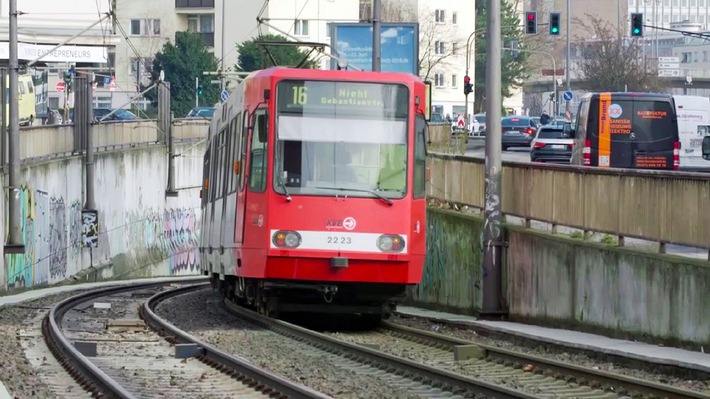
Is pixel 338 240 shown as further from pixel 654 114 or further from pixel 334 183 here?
pixel 654 114

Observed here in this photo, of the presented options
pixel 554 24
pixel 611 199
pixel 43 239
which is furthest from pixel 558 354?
pixel 554 24

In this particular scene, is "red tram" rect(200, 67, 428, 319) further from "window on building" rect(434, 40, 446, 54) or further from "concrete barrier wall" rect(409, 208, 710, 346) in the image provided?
"window on building" rect(434, 40, 446, 54)

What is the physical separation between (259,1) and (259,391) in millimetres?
80698

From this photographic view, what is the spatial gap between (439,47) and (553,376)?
89.1m

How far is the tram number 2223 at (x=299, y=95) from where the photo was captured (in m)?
19.1

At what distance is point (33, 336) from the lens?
19.9 metres

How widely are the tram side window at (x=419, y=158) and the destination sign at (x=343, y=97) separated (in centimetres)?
26

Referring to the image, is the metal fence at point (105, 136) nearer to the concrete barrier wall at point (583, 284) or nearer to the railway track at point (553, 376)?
the concrete barrier wall at point (583, 284)

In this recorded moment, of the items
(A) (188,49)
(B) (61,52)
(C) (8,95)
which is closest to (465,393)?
(C) (8,95)

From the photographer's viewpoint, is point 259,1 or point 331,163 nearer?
point 331,163

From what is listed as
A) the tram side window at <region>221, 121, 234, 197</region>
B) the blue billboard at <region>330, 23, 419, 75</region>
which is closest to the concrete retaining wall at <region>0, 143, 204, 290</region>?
the blue billboard at <region>330, 23, 419, 75</region>

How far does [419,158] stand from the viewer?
750 inches

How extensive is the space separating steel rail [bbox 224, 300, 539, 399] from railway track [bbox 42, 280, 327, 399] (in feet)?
4.71

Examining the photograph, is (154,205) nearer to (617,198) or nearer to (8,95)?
(8,95)
